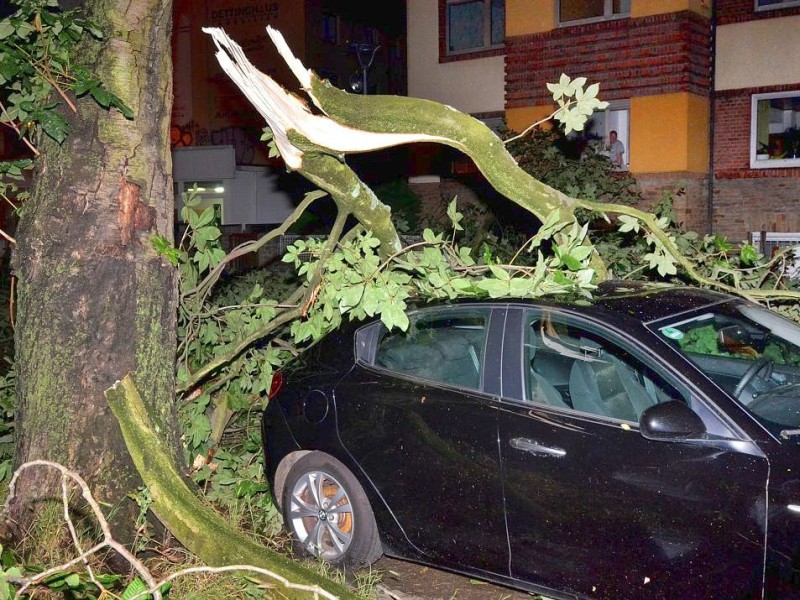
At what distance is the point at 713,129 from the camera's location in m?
16.8

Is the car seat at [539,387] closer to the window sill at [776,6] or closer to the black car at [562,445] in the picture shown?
the black car at [562,445]

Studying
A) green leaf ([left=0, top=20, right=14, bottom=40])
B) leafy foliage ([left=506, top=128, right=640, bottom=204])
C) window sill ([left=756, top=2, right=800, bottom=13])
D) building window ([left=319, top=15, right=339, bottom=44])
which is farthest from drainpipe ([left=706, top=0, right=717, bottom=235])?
building window ([left=319, top=15, right=339, bottom=44])

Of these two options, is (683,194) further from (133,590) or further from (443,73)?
(133,590)

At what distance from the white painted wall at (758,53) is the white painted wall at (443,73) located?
168 inches

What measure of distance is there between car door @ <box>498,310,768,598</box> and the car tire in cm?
102

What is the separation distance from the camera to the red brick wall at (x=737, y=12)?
1592cm

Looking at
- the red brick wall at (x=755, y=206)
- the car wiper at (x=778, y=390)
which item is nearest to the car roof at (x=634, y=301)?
the car wiper at (x=778, y=390)

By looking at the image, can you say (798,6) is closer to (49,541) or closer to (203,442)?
(203,442)

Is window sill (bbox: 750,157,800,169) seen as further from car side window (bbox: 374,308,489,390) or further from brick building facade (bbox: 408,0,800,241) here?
car side window (bbox: 374,308,489,390)

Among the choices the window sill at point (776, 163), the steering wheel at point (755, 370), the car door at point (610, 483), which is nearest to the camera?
the car door at point (610, 483)

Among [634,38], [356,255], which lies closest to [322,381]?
[356,255]

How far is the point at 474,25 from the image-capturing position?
1908 cm

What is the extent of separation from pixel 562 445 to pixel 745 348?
118 centimetres

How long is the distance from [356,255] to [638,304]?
1664 mm
